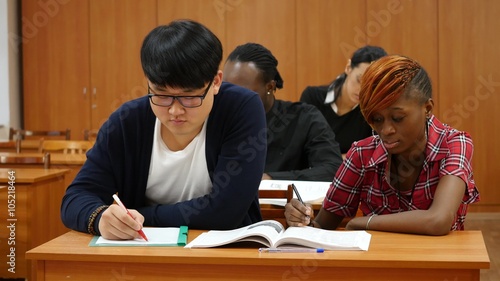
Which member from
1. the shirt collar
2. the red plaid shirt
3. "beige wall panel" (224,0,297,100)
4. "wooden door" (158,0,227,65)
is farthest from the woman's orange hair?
"wooden door" (158,0,227,65)

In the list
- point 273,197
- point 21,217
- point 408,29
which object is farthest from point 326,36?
point 273,197

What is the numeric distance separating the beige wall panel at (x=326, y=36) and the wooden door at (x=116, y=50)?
158 centimetres

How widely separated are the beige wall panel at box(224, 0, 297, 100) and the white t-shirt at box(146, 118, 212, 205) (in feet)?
16.4

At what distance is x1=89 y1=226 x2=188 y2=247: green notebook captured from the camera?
1598 mm

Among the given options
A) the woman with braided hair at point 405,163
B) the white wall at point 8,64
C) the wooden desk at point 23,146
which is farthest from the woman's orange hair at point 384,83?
the white wall at point 8,64

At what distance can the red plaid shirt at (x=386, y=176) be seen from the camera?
73.7 inches

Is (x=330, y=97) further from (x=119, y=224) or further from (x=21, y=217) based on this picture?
(x=119, y=224)

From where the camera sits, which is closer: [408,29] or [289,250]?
[289,250]

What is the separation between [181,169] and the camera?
1.88 metres

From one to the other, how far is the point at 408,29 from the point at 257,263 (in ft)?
18.6

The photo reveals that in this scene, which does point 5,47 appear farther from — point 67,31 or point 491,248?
point 491,248

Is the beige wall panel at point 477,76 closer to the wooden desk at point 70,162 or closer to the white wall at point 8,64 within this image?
the wooden desk at point 70,162

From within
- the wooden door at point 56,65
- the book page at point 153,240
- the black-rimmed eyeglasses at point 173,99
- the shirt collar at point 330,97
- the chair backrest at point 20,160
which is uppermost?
the wooden door at point 56,65

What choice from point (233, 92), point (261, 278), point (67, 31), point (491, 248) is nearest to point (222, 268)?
point (261, 278)
